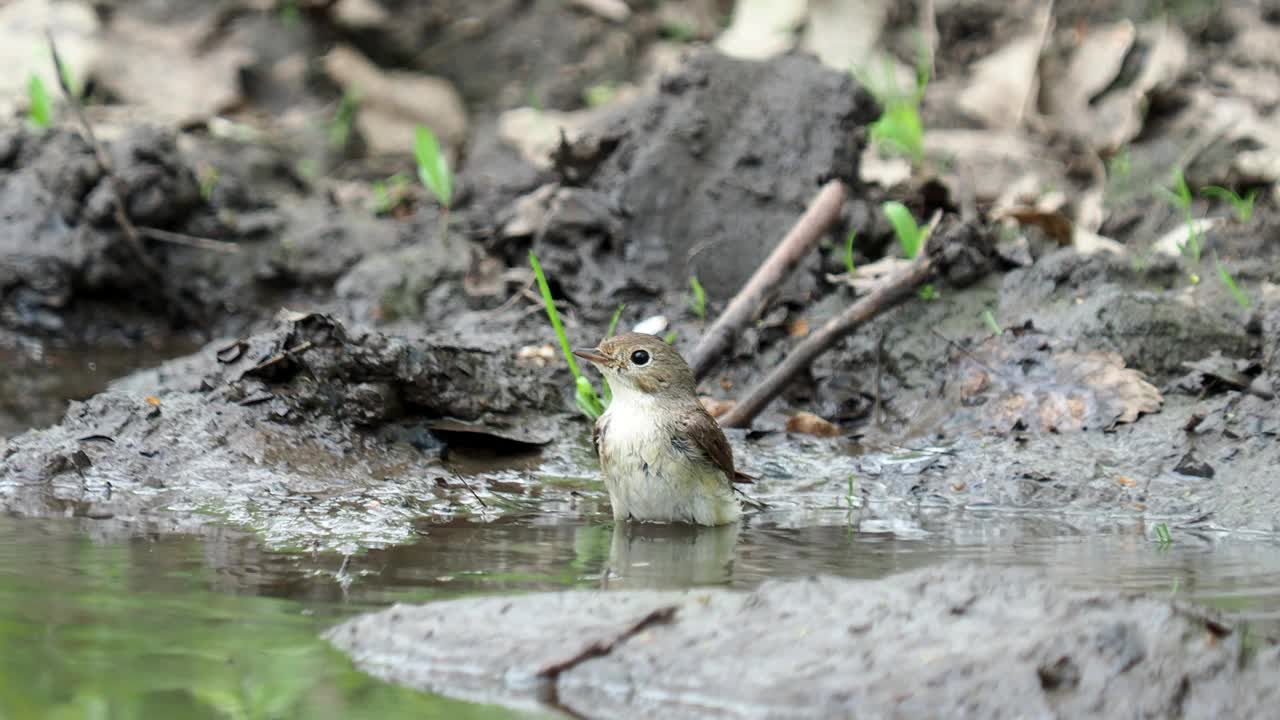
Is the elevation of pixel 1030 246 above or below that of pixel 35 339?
above

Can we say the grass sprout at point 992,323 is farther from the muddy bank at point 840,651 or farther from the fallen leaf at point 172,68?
the fallen leaf at point 172,68

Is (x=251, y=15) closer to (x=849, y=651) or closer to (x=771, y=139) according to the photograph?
(x=771, y=139)

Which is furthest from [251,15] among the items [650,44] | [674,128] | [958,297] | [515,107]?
[958,297]

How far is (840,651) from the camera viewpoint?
262cm

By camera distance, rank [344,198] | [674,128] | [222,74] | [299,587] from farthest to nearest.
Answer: [222,74]
[344,198]
[674,128]
[299,587]

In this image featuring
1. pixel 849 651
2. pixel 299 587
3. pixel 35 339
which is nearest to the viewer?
pixel 849 651

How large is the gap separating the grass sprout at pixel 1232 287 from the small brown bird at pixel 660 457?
2472 millimetres

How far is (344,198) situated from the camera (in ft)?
30.3

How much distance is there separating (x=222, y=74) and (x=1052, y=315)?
683 centimetres

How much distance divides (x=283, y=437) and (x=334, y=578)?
1.65 m

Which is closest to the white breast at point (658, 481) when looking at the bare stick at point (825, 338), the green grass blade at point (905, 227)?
the bare stick at point (825, 338)

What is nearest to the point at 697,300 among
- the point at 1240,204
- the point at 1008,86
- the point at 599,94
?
the point at 1240,204

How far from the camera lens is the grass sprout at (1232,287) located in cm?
580

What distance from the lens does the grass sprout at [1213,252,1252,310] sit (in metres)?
5.80
